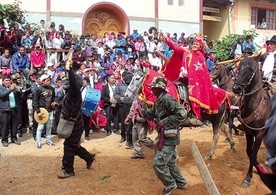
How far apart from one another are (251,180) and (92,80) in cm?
669

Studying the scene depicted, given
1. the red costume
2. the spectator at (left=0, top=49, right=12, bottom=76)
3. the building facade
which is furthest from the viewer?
the building facade

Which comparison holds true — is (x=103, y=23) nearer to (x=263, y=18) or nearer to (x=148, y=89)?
(x=263, y=18)

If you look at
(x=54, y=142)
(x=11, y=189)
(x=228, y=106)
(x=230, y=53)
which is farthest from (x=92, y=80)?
(x=230, y=53)

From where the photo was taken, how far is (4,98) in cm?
955

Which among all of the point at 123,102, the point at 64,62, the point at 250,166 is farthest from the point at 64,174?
the point at 64,62

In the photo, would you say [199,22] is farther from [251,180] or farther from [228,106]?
[251,180]

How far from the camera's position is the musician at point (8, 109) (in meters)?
9.56

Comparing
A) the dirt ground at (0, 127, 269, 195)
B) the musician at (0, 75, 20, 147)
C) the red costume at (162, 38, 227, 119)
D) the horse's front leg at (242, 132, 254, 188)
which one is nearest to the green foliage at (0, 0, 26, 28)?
the musician at (0, 75, 20, 147)

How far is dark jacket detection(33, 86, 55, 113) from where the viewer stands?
31.8 feet

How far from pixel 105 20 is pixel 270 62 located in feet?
46.4

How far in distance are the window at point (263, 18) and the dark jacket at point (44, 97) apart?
19591 millimetres

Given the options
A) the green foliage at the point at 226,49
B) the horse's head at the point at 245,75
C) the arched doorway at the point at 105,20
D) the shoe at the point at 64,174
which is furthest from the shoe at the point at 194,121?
the arched doorway at the point at 105,20

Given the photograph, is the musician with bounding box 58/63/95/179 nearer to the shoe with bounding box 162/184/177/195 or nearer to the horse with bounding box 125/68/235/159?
the horse with bounding box 125/68/235/159

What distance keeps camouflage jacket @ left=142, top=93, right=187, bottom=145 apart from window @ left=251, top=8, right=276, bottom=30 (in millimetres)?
21802
